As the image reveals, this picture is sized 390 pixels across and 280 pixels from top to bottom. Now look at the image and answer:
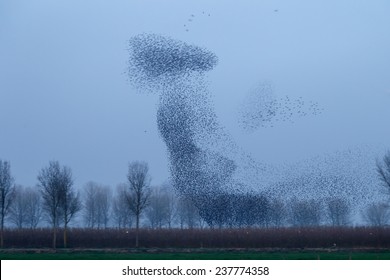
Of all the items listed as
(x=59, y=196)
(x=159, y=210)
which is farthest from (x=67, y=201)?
(x=159, y=210)

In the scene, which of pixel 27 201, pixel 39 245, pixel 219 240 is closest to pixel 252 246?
pixel 219 240

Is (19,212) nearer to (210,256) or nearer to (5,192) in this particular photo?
(5,192)

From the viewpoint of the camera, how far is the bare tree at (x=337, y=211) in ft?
174

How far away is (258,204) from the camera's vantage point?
2020 inches

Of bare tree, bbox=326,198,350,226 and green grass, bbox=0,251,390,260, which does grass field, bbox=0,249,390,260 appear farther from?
bare tree, bbox=326,198,350,226

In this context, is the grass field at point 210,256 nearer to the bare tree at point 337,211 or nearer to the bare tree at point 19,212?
the bare tree at point 337,211

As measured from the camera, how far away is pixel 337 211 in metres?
56.2

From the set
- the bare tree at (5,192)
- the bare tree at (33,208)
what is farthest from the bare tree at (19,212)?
the bare tree at (5,192)


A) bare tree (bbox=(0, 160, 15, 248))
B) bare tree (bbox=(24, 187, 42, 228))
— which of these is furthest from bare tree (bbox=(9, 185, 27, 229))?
bare tree (bbox=(0, 160, 15, 248))

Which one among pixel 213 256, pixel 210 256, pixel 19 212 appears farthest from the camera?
pixel 19 212

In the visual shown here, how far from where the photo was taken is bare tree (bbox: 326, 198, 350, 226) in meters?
52.9

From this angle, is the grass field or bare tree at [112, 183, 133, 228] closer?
the grass field
